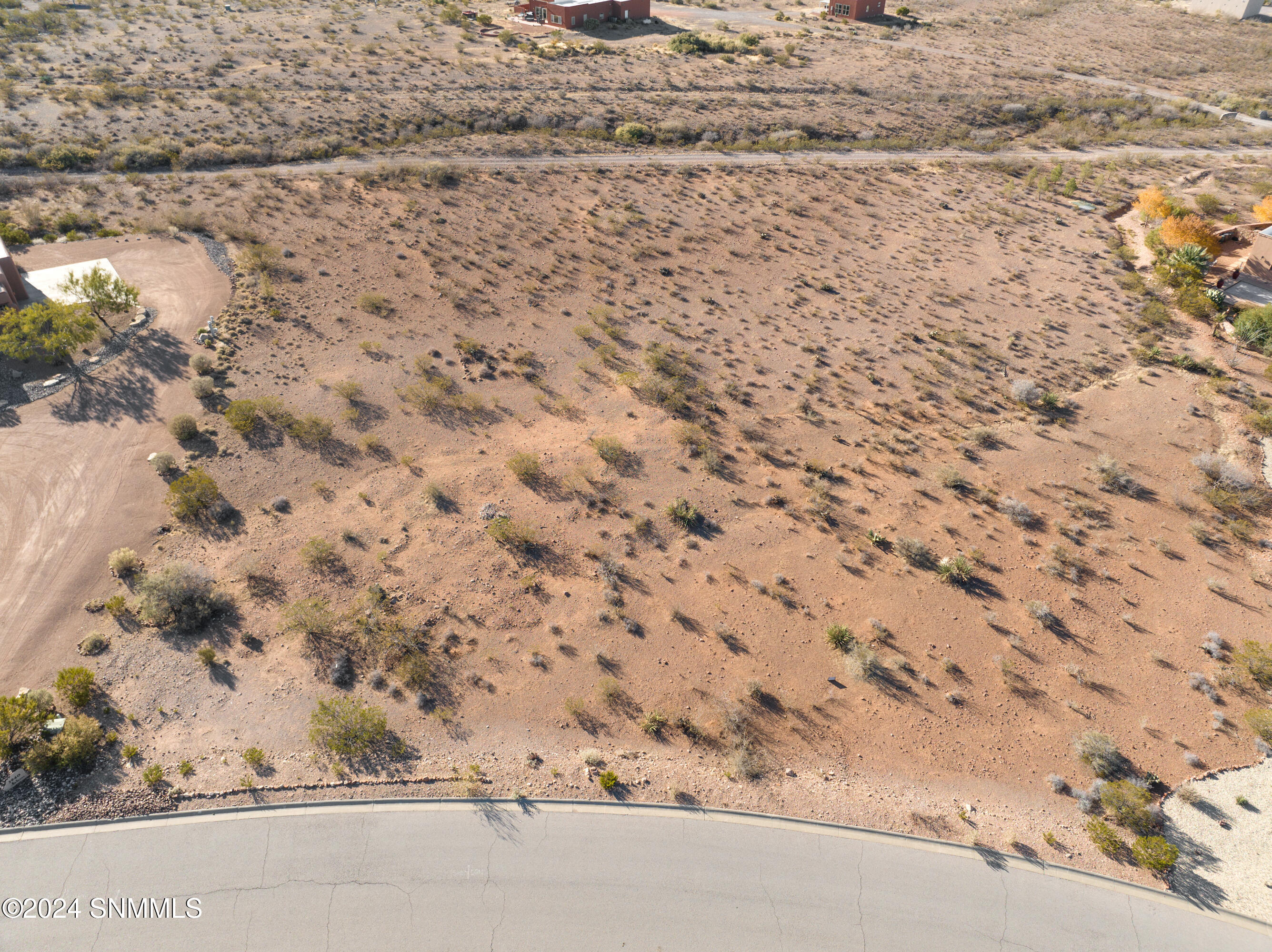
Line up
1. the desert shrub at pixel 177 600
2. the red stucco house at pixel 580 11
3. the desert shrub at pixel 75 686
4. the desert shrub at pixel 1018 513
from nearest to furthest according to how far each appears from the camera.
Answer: the desert shrub at pixel 75 686 < the desert shrub at pixel 177 600 < the desert shrub at pixel 1018 513 < the red stucco house at pixel 580 11

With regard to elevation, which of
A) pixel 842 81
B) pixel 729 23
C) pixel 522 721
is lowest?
pixel 522 721

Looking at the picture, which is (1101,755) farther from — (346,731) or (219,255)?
(219,255)

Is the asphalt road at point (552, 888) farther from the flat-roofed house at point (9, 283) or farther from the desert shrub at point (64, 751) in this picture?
the flat-roofed house at point (9, 283)

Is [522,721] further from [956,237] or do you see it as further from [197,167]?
[197,167]

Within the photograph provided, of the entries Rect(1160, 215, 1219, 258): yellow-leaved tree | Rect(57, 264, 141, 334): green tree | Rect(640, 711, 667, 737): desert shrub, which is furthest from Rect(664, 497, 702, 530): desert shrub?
Rect(1160, 215, 1219, 258): yellow-leaved tree

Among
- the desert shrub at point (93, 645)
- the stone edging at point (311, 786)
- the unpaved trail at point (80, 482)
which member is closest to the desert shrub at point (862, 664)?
the stone edging at point (311, 786)

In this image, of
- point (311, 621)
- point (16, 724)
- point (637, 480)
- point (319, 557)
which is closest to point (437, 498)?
point (319, 557)

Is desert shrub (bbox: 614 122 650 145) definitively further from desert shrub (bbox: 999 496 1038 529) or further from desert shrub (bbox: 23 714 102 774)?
desert shrub (bbox: 23 714 102 774)

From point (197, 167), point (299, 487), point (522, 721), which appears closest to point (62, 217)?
point (197, 167)
